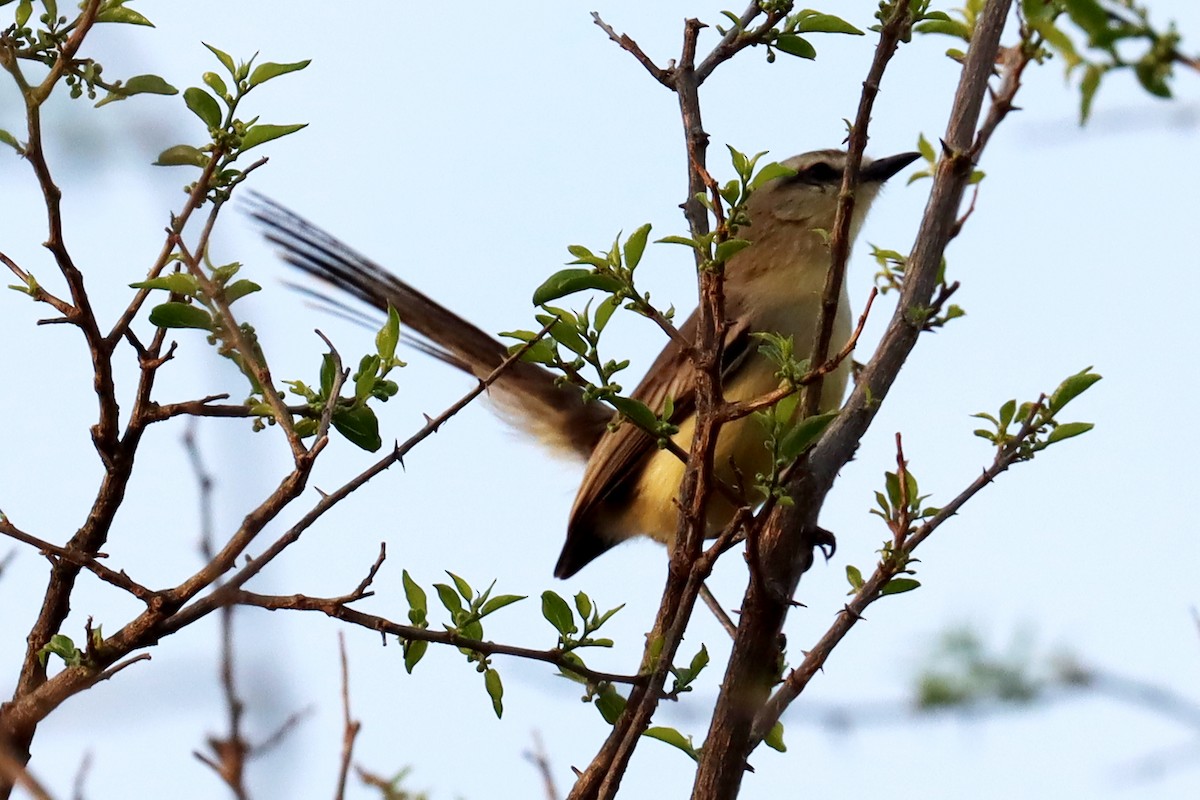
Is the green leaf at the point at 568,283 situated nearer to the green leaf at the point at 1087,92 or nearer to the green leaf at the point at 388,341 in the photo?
the green leaf at the point at 388,341

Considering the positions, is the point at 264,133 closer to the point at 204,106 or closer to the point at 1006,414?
the point at 204,106

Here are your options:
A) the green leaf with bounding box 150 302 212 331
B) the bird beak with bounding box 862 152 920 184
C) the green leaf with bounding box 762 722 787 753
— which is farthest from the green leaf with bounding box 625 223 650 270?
the bird beak with bounding box 862 152 920 184

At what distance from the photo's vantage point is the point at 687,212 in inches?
118

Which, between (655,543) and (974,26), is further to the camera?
(655,543)

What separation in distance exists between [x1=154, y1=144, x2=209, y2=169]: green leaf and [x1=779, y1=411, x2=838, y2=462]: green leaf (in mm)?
1240

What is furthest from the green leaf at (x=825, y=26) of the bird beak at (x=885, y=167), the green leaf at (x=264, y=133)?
the bird beak at (x=885, y=167)

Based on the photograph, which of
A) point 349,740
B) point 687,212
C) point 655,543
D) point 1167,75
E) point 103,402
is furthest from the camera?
point 655,543

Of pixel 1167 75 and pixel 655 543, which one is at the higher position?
pixel 655 543

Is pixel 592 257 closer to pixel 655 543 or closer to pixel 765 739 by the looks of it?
pixel 765 739

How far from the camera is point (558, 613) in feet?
9.43

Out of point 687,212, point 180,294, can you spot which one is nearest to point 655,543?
point 687,212

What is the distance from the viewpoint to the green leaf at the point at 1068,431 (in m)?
3.28

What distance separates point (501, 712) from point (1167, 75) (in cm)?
185

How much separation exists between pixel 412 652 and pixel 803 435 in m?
0.87
